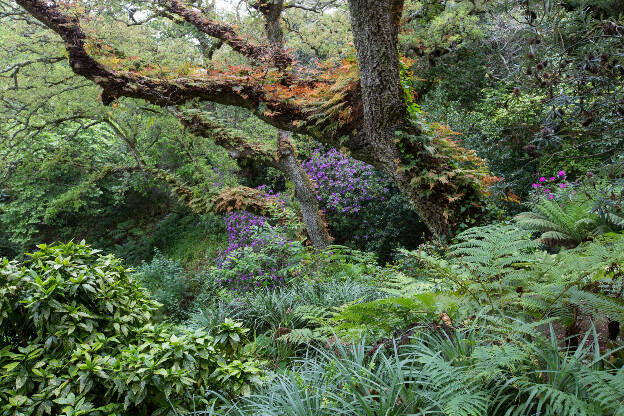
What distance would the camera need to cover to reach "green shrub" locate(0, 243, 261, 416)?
2131mm

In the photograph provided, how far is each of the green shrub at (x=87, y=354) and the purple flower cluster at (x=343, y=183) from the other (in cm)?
589

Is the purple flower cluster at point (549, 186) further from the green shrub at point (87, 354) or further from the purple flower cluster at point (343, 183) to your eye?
the purple flower cluster at point (343, 183)

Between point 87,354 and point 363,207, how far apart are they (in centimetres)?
654

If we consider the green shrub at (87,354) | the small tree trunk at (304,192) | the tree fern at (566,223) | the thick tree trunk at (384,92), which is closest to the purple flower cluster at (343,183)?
the small tree trunk at (304,192)

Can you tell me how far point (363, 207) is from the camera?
8.25 metres

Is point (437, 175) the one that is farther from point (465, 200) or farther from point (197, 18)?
point (197, 18)

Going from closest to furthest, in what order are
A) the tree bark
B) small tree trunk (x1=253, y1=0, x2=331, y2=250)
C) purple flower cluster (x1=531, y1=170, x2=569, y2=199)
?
purple flower cluster (x1=531, y1=170, x2=569, y2=199), the tree bark, small tree trunk (x1=253, y1=0, x2=331, y2=250)

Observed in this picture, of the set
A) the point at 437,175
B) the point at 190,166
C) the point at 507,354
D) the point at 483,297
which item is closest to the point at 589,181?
the point at 483,297

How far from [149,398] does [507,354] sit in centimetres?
190

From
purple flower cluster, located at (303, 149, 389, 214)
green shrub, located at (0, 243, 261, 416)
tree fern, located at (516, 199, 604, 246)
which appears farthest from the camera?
purple flower cluster, located at (303, 149, 389, 214)

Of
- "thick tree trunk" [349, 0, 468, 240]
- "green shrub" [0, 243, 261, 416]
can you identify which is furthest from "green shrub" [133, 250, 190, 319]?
"thick tree trunk" [349, 0, 468, 240]

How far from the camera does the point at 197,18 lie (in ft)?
22.5

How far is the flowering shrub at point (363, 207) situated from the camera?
25.6 ft

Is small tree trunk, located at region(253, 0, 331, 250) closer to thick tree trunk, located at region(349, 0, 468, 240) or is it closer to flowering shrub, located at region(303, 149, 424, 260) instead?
flowering shrub, located at region(303, 149, 424, 260)
